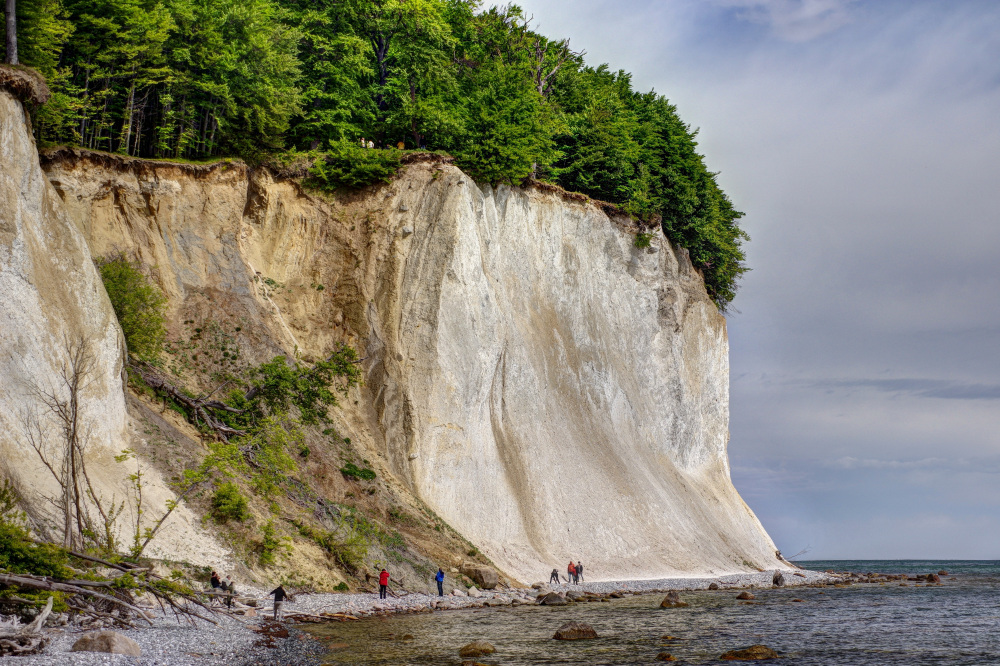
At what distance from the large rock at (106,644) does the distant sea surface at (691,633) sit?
3.93 metres

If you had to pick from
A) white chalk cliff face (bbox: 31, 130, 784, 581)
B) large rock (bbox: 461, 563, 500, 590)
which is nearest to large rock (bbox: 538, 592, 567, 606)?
large rock (bbox: 461, 563, 500, 590)

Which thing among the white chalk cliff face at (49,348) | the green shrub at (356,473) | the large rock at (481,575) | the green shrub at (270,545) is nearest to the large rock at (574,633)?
the green shrub at (270,545)

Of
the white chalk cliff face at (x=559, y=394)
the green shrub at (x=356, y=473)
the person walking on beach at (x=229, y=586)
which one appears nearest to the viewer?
the person walking on beach at (x=229, y=586)

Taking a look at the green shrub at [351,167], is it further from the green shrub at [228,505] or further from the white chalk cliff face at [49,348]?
the green shrub at [228,505]

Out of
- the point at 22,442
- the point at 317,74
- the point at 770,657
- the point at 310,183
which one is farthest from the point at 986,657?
the point at 317,74

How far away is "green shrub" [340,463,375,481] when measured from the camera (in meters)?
31.6

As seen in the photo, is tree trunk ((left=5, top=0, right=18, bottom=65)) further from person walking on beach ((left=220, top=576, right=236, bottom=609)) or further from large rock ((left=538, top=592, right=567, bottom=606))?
large rock ((left=538, top=592, right=567, bottom=606))

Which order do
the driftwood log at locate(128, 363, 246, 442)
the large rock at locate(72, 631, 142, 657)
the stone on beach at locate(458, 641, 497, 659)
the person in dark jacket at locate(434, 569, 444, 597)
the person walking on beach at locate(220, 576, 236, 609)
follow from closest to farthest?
the large rock at locate(72, 631, 142, 657), the stone on beach at locate(458, 641, 497, 659), the person walking on beach at locate(220, 576, 236, 609), the person in dark jacket at locate(434, 569, 444, 597), the driftwood log at locate(128, 363, 246, 442)

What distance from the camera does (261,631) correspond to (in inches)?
690

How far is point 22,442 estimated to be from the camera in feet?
74.5

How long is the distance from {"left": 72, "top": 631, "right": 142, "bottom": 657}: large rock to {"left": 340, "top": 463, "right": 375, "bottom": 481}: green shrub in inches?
741

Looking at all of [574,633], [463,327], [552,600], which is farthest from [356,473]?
[574,633]

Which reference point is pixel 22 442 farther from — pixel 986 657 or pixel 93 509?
pixel 986 657

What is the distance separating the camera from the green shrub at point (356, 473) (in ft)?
104
